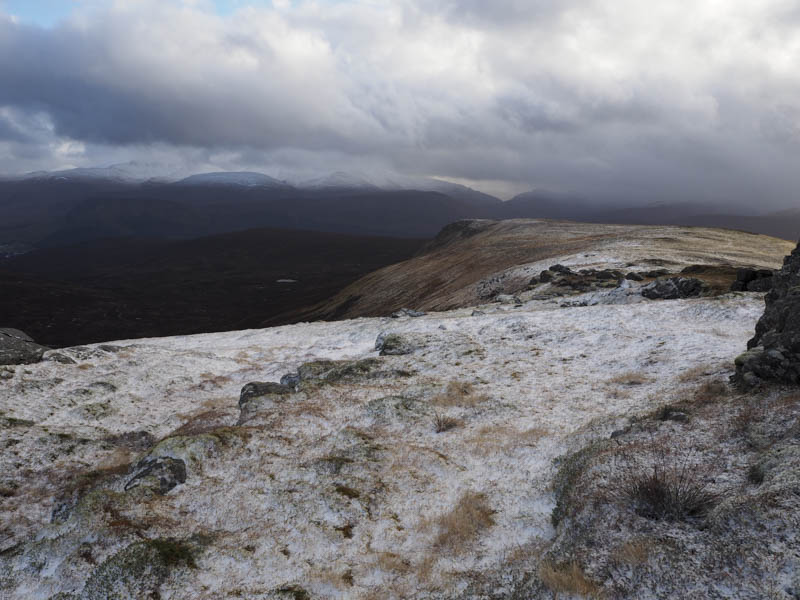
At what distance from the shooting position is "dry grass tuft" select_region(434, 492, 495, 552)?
9.73 meters

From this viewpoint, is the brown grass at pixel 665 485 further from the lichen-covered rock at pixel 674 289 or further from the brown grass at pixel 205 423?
the lichen-covered rock at pixel 674 289

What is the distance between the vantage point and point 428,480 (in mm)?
12352

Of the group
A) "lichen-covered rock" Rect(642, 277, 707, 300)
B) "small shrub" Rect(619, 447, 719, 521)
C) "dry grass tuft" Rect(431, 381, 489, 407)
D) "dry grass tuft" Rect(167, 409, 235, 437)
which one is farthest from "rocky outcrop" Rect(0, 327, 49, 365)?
"lichen-covered rock" Rect(642, 277, 707, 300)

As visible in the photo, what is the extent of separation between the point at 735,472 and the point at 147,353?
33.2m

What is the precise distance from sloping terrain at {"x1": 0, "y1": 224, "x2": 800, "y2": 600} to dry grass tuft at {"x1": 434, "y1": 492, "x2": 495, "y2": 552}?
0.17 ft

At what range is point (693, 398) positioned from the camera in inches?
524

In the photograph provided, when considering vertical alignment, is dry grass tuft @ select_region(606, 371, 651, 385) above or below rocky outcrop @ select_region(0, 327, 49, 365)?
above

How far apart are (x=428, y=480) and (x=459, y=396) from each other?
5754 mm

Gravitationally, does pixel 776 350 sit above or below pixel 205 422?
above

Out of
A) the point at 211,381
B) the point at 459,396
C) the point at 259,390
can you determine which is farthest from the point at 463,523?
the point at 211,381

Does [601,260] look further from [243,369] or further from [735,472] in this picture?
[735,472]

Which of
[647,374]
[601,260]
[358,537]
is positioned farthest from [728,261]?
[358,537]

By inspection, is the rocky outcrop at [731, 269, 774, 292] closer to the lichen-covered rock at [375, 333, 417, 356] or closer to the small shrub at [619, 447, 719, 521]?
the lichen-covered rock at [375, 333, 417, 356]

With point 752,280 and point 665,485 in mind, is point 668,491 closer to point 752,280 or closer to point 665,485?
point 665,485
